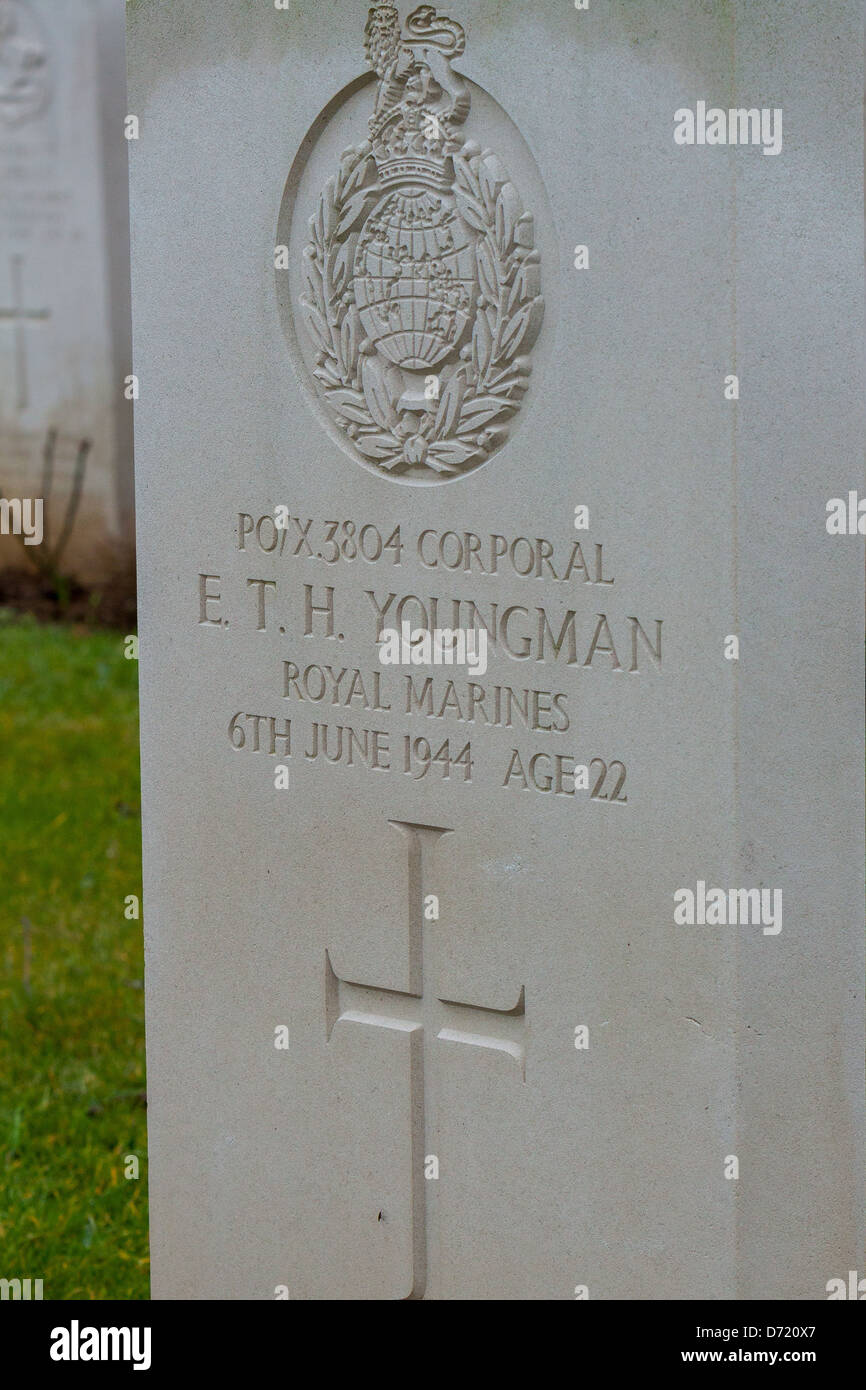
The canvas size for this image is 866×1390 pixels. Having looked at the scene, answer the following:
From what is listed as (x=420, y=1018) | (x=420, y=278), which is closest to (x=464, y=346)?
(x=420, y=278)

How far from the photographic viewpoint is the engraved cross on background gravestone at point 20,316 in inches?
331

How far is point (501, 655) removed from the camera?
8.68 ft

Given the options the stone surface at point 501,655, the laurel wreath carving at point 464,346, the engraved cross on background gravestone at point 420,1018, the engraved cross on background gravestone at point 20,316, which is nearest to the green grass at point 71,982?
the stone surface at point 501,655

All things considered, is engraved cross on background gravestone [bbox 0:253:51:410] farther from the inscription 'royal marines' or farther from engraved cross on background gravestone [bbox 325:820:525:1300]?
engraved cross on background gravestone [bbox 325:820:525:1300]

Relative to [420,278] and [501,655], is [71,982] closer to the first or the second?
[501,655]

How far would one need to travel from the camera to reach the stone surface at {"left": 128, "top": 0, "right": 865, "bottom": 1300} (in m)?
2.39

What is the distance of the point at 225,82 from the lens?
2.79 metres

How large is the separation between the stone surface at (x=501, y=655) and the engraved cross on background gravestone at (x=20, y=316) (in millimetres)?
5706

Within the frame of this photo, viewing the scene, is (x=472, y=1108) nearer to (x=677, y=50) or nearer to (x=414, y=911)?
(x=414, y=911)

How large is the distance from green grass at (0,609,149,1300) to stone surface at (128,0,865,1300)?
0.58 metres

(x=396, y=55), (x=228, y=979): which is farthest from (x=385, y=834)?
(x=396, y=55)

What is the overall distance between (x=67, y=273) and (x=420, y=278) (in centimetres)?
603

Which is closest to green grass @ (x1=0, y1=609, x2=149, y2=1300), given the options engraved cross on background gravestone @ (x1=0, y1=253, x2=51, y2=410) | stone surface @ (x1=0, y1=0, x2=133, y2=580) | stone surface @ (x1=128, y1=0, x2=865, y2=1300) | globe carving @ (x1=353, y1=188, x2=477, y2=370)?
stone surface @ (x1=128, y1=0, x2=865, y2=1300)
